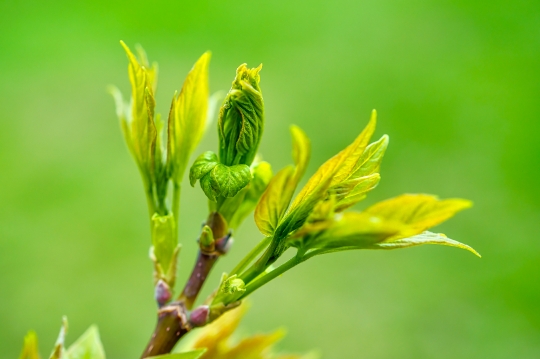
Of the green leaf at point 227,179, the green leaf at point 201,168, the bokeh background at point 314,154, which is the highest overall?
the green leaf at point 201,168

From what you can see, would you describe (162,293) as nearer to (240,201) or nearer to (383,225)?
(240,201)

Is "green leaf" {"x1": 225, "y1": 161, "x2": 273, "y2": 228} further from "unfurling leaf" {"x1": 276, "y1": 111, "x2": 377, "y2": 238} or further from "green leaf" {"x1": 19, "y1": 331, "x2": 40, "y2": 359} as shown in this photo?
"green leaf" {"x1": 19, "y1": 331, "x2": 40, "y2": 359}

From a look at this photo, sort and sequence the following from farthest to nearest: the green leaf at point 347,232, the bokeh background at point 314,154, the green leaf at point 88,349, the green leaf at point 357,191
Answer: the bokeh background at point 314,154 < the green leaf at point 88,349 < the green leaf at point 357,191 < the green leaf at point 347,232

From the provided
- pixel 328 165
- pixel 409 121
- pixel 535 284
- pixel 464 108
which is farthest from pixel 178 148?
pixel 464 108

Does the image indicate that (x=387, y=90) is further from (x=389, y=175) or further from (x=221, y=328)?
(x=221, y=328)

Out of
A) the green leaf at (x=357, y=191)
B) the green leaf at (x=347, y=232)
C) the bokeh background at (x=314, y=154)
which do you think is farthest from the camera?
the bokeh background at (x=314, y=154)

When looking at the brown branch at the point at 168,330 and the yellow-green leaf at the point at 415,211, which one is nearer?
the yellow-green leaf at the point at 415,211

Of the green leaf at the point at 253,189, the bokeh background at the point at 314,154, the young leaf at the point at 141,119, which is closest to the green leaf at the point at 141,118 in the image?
the young leaf at the point at 141,119

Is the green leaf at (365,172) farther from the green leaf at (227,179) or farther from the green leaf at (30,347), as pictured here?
the green leaf at (30,347)

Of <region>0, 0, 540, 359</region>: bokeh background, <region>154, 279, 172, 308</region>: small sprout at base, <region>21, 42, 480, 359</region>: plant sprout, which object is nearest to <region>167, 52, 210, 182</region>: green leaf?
<region>21, 42, 480, 359</region>: plant sprout
